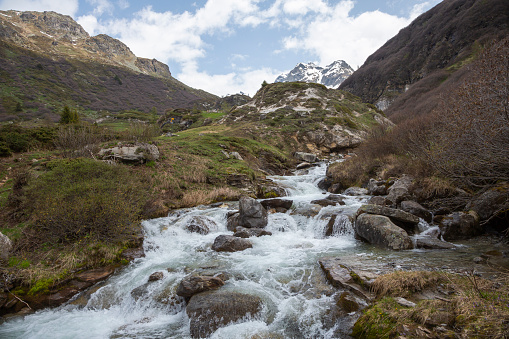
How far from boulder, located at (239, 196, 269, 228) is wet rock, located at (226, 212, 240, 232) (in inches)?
8.8

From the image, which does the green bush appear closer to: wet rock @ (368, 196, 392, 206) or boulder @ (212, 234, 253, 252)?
boulder @ (212, 234, 253, 252)

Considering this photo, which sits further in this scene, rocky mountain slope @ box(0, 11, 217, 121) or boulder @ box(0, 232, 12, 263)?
rocky mountain slope @ box(0, 11, 217, 121)

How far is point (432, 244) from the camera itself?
27.0 feet

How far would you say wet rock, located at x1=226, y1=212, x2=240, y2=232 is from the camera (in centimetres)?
1238

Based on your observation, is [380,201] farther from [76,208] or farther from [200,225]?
[76,208]

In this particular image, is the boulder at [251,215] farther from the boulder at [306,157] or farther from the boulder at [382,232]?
the boulder at [306,157]

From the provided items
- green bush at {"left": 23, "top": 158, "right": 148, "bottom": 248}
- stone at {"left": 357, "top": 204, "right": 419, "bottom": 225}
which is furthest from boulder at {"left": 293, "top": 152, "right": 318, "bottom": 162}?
green bush at {"left": 23, "top": 158, "right": 148, "bottom": 248}

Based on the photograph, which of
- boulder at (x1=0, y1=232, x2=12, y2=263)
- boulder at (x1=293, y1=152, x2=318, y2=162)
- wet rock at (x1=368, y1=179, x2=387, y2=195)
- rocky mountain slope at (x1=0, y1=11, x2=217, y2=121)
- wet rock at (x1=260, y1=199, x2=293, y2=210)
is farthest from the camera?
rocky mountain slope at (x1=0, y1=11, x2=217, y2=121)

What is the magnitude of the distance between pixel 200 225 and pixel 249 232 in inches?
102

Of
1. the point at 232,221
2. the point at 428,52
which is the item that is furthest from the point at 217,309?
the point at 428,52

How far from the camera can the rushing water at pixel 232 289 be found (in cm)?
529

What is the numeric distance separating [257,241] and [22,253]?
26.6ft

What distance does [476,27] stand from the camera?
59656 mm

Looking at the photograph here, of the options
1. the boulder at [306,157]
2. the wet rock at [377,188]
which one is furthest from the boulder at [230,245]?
the boulder at [306,157]
